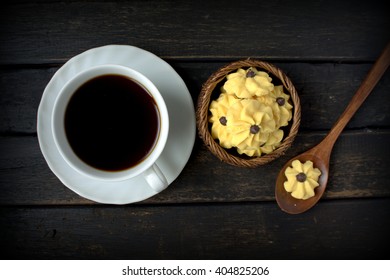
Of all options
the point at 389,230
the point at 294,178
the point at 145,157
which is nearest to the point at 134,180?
the point at 145,157

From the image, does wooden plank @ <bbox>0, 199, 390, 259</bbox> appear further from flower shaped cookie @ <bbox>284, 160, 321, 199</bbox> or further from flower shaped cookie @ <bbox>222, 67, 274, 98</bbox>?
flower shaped cookie @ <bbox>222, 67, 274, 98</bbox>

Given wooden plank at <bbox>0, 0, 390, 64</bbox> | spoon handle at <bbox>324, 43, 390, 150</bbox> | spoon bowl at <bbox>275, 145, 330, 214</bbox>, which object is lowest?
spoon bowl at <bbox>275, 145, 330, 214</bbox>

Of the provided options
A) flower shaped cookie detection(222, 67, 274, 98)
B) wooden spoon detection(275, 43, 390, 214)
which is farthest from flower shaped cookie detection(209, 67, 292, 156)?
wooden spoon detection(275, 43, 390, 214)

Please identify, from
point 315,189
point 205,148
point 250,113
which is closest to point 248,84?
point 250,113

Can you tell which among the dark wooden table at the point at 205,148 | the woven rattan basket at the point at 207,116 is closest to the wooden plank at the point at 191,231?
the dark wooden table at the point at 205,148

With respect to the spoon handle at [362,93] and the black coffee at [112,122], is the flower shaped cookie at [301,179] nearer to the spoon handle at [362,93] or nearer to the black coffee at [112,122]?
the spoon handle at [362,93]

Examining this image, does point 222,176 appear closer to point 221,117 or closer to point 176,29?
point 221,117
